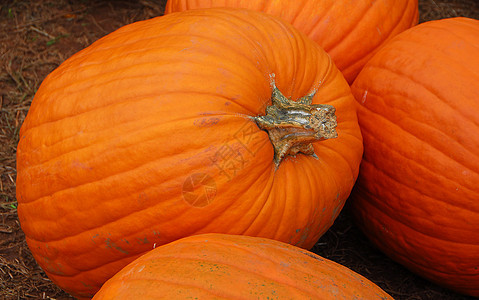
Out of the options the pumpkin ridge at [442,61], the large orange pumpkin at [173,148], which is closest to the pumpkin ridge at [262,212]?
the large orange pumpkin at [173,148]

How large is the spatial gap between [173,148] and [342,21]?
1125mm

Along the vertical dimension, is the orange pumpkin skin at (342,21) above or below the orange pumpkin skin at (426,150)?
above

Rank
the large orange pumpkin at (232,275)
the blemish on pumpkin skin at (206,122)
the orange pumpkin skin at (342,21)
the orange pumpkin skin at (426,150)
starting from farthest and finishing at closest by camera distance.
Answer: the orange pumpkin skin at (342,21) < the orange pumpkin skin at (426,150) < the blemish on pumpkin skin at (206,122) < the large orange pumpkin at (232,275)

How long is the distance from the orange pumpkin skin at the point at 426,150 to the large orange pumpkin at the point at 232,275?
0.63 meters

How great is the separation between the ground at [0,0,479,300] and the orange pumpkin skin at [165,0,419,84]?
797 mm

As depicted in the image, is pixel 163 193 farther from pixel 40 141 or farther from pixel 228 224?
pixel 40 141

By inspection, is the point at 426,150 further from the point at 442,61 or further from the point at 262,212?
the point at 262,212

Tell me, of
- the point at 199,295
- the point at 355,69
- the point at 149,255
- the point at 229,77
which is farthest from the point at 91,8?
the point at 199,295

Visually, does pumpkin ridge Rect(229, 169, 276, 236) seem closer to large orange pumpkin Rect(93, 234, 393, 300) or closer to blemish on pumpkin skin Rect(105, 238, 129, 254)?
large orange pumpkin Rect(93, 234, 393, 300)

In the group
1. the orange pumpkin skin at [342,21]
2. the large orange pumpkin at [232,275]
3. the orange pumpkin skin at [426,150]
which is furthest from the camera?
the orange pumpkin skin at [342,21]

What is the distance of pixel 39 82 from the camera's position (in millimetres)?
3156

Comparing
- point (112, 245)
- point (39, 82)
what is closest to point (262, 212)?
point (112, 245)

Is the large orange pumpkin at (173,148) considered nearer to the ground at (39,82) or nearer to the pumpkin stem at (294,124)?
the pumpkin stem at (294,124)

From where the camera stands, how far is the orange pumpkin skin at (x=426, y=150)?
5.90ft
